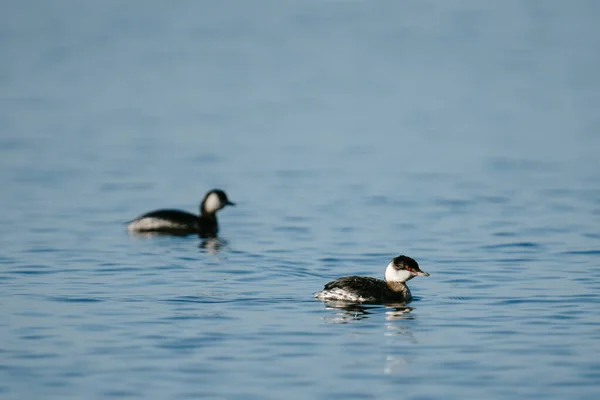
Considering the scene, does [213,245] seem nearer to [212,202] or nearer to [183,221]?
[183,221]

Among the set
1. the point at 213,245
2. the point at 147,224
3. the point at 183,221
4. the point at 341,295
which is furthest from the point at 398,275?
the point at 183,221

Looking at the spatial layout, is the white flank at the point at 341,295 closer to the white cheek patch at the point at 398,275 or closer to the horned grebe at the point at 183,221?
the white cheek patch at the point at 398,275

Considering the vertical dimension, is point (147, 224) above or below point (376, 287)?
above

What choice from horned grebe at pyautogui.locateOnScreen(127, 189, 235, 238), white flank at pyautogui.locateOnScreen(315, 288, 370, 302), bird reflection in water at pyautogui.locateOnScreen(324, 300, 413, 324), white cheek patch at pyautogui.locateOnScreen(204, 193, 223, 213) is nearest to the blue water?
bird reflection in water at pyautogui.locateOnScreen(324, 300, 413, 324)

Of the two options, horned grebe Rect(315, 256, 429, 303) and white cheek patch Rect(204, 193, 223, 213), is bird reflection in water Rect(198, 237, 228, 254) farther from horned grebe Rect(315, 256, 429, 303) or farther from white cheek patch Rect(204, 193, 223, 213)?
horned grebe Rect(315, 256, 429, 303)

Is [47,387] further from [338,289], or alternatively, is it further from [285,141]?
[285,141]

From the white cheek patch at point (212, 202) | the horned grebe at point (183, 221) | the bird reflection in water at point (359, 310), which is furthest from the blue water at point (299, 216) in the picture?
the white cheek patch at point (212, 202)

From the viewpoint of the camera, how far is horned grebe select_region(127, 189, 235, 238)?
2323 centimetres

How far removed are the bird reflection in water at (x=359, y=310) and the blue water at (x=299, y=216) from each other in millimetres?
63

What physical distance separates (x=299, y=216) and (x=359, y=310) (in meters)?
8.72

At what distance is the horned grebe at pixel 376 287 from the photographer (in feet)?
54.4

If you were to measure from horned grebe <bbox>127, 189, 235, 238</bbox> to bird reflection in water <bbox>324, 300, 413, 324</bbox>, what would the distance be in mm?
7157

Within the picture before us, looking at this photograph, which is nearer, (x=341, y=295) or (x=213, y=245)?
(x=341, y=295)

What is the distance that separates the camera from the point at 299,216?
24969 millimetres
